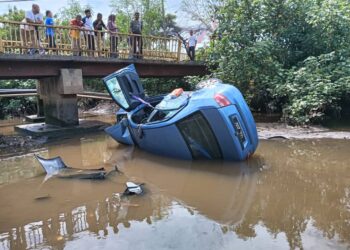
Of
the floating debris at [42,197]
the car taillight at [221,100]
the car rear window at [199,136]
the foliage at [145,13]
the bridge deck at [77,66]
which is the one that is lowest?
the floating debris at [42,197]

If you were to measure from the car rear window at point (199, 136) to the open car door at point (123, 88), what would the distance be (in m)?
2.16

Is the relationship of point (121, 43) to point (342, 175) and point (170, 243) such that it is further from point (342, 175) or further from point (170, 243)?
point (170, 243)

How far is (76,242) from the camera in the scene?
4.27 meters

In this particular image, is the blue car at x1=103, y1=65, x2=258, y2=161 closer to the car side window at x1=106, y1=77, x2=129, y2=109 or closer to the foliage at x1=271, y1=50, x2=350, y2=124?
the car side window at x1=106, y1=77, x2=129, y2=109

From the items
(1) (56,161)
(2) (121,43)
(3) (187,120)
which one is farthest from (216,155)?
(2) (121,43)

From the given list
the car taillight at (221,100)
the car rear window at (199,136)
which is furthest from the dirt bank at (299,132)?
the car taillight at (221,100)

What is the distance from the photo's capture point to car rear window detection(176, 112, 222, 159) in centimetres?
728

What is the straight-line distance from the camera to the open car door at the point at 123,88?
29.8 ft

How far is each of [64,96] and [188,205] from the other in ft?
28.6

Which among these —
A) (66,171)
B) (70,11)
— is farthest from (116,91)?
(70,11)

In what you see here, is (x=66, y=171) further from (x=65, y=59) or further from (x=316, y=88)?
(x=316, y=88)

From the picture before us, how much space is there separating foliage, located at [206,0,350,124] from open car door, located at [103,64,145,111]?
4790 mm

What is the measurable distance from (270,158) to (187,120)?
1.90m

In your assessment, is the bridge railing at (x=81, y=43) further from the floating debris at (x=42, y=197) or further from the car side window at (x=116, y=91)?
the floating debris at (x=42, y=197)
